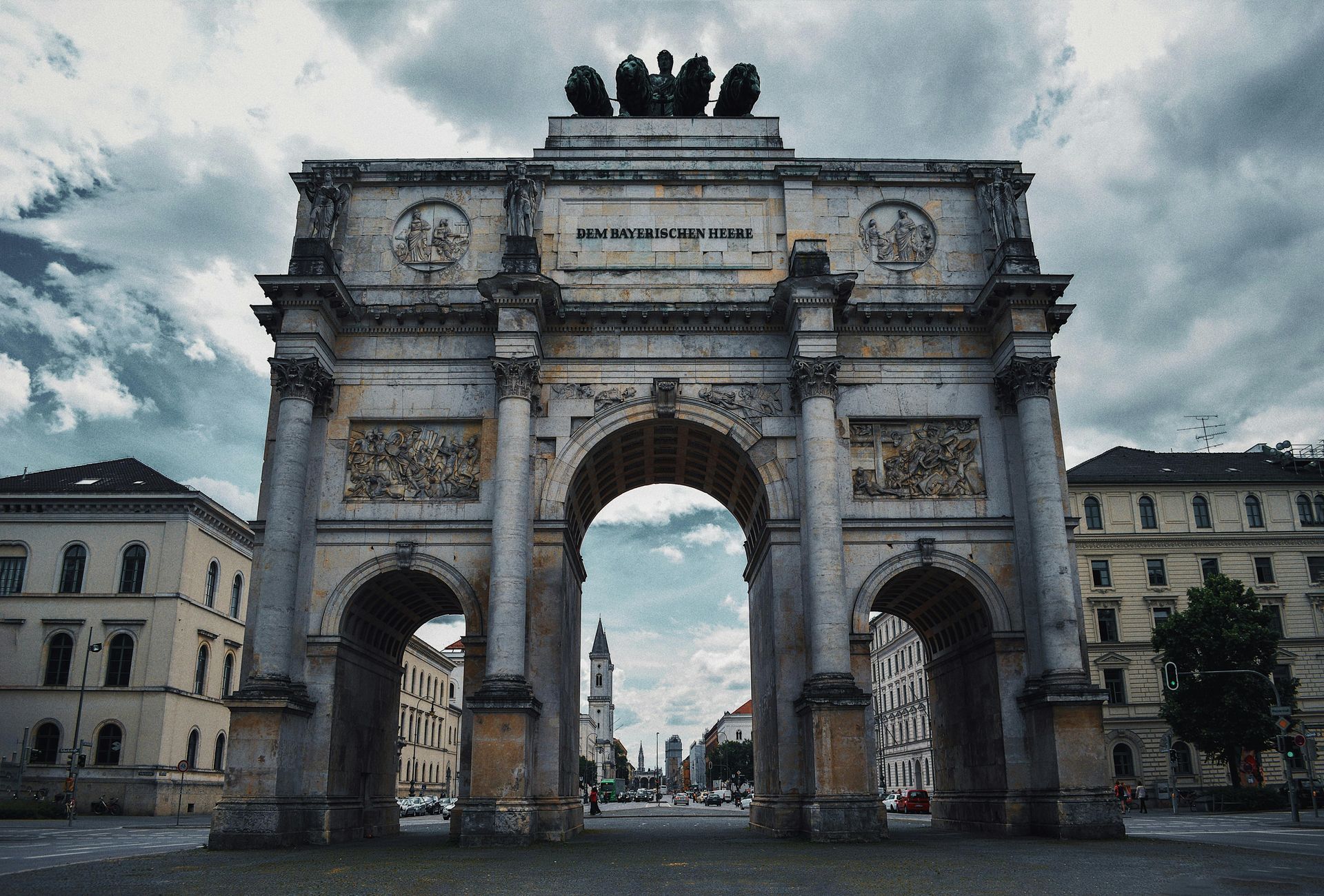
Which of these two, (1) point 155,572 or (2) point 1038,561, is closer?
(2) point 1038,561

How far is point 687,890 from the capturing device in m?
13.1

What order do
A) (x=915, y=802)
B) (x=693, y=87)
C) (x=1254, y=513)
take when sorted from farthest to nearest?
1. (x=1254, y=513)
2. (x=915, y=802)
3. (x=693, y=87)

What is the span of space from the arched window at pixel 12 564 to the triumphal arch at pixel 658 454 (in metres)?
33.7

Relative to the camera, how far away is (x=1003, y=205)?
27.8 metres

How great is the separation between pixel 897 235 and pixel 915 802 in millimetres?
31005

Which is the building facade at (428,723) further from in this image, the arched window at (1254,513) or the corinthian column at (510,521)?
the arched window at (1254,513)

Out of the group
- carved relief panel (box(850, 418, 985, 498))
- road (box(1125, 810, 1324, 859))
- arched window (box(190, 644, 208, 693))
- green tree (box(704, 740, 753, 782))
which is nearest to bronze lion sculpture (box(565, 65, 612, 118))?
carved relief panel (box(850, 418, 985, 498))

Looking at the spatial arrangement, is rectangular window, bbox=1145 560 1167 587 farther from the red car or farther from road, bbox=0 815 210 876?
road, bbox=0 815 210 876

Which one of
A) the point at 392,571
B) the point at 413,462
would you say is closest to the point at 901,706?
the point at 413,462

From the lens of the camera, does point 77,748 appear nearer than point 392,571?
No

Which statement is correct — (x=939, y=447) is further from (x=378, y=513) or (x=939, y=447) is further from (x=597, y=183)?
(x=378, y=513)

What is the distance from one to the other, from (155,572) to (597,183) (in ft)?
119

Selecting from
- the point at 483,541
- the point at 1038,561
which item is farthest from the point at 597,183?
the point at 1038,561

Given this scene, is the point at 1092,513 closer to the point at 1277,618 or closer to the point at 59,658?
the point at 1277,618
